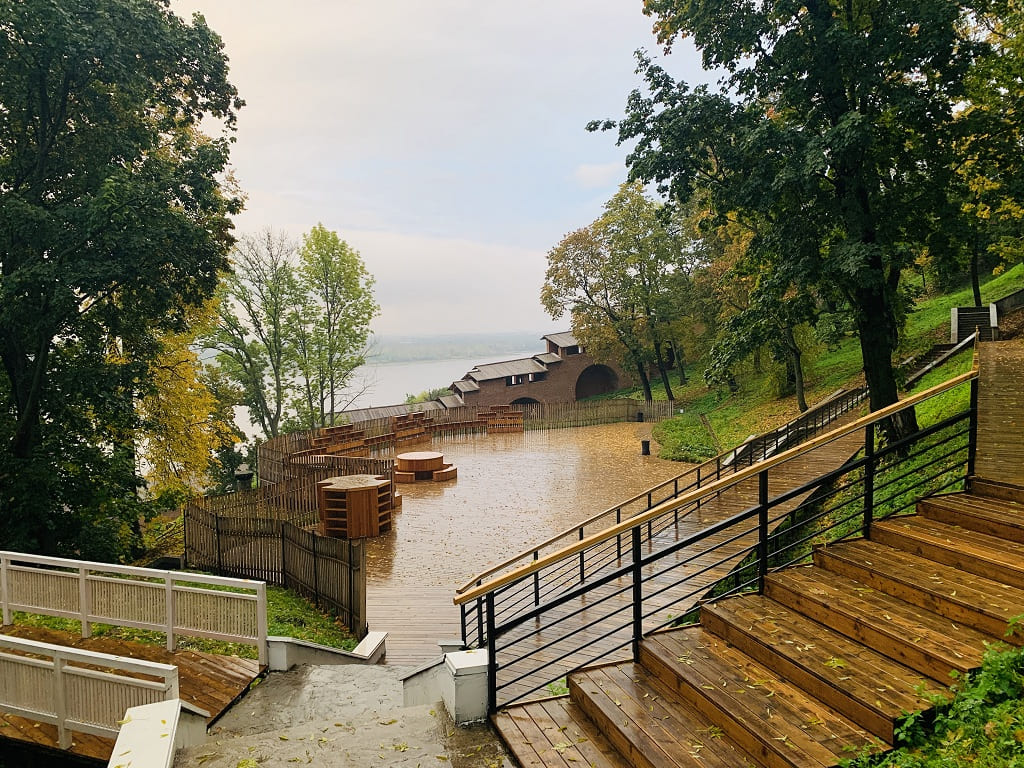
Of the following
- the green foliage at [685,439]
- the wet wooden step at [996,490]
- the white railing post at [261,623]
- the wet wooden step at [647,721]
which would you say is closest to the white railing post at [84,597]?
the white railing post at [261,623]

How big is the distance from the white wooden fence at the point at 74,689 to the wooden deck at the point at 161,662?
0.15 meters

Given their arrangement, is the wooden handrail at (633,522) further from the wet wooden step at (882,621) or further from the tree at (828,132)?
the tree at (828,132)

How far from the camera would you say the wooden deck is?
5137 millimetres

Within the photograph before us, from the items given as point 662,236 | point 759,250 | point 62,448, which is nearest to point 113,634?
point 62,448

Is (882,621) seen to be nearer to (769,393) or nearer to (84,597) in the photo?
(84,597)

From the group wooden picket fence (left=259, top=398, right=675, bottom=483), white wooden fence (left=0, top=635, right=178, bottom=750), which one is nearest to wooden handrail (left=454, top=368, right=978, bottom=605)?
white wooden fence (left=0, top=635, right=178, bottom=750)

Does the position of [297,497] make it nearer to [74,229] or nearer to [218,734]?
[74,229]

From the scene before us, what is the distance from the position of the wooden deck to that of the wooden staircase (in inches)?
127

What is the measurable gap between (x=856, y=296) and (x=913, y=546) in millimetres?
6306

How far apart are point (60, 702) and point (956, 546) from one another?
24.1 feet

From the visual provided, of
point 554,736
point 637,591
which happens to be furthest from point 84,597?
point 637,591

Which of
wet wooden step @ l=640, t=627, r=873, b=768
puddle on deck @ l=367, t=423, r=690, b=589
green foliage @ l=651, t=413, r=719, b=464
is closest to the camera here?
wet wooden step @ l=640, t=627, r=873, b=768

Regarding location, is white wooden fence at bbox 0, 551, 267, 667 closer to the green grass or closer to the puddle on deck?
the green grass

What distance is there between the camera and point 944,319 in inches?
1005
